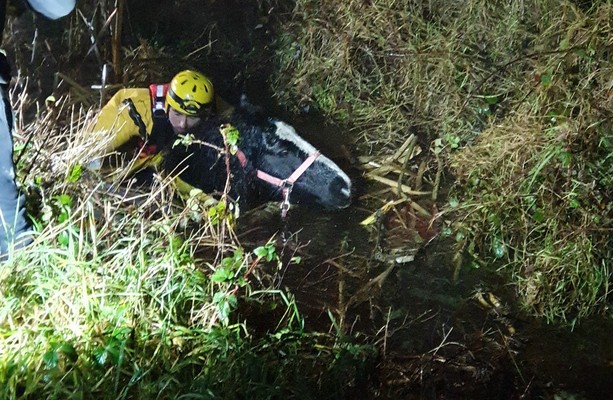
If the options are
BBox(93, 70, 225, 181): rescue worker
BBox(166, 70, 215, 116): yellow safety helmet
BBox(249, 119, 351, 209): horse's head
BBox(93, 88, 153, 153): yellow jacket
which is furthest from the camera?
BBox(249, 119, 351, 209): horse's head

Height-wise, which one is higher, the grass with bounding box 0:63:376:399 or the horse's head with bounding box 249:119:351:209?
the grass with bounding box 0:63:376:399

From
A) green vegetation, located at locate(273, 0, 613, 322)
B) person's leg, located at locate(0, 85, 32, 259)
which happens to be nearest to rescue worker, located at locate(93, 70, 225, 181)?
person's leg, located at locate(0, 85, 32, 259)

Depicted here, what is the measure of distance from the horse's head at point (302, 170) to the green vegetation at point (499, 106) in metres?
1.25

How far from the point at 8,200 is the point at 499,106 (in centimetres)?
519

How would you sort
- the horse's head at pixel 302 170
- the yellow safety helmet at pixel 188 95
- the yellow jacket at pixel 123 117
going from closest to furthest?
1. the yellow jacket at pixel 123 117
2. the yellow safety helmet at pixel 188 95
3. the horse's head at pixel 302 170

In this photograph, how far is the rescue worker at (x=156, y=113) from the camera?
6.05 m

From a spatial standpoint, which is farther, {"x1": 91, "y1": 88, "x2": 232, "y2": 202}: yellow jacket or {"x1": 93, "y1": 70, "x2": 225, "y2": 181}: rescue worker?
{"x1": 93, "y1": 70, "x2": 225, "y2": 181}: rescue worker

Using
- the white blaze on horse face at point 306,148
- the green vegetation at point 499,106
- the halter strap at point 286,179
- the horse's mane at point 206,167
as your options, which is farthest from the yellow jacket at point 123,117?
the green vegetation at point 499,106

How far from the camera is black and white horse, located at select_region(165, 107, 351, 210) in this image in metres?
6.35

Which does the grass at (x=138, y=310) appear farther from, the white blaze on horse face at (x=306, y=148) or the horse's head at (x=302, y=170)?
the white blaze on horse face at (x=306, y=148)

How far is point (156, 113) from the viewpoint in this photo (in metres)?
6.36

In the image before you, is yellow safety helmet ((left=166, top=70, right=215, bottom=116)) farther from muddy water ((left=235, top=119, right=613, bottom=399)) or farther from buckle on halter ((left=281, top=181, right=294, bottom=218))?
muddy water ((left=235, top=119, right=613, bottom=399))

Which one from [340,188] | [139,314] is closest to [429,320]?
[340,188]

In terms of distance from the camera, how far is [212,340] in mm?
3631
